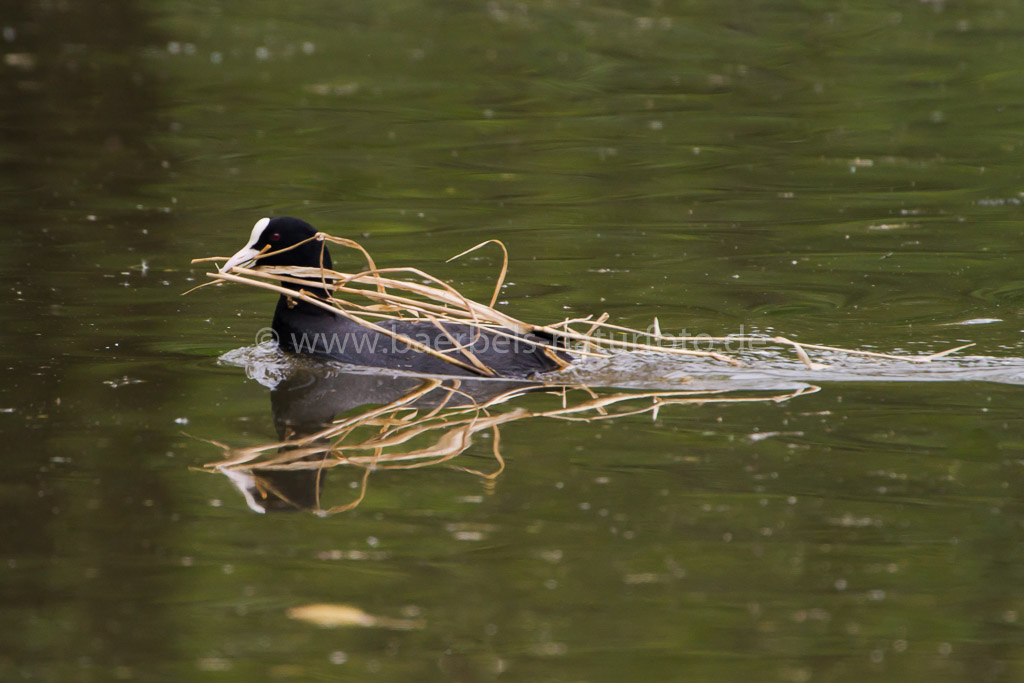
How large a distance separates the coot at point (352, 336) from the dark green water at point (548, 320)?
48cm

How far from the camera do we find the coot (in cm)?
673

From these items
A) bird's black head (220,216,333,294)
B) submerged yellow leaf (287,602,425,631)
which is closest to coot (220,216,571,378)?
bird's black head (220,216,333,294)

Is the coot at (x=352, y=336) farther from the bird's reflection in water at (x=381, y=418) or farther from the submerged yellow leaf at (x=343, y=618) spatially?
the submerged yellow leaf at (x=343, y=618)

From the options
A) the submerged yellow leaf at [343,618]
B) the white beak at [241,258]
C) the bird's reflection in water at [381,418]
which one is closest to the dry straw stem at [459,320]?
the white beak at [241,258]

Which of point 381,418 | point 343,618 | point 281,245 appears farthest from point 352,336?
point 343,618

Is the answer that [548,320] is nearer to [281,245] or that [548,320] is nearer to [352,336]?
[352,336]

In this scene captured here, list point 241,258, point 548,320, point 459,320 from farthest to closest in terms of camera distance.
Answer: point 548,320 → point 241,258 → point 459,320

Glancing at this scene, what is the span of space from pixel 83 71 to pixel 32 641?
14.0 meters

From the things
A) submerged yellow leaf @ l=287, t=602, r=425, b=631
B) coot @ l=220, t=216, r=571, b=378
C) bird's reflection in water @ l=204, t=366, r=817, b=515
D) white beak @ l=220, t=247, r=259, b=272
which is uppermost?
white beak @ l=220, t=247, r=259, b=272

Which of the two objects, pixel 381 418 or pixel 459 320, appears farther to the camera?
pixel 459 320

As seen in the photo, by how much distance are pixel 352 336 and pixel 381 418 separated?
1.00 metres

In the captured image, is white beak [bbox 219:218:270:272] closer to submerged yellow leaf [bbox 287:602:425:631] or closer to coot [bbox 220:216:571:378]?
coot [bbox 220:216:571:378]

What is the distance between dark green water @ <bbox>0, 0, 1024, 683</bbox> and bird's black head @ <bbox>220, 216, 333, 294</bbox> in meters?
0.59

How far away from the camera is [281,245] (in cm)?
705
